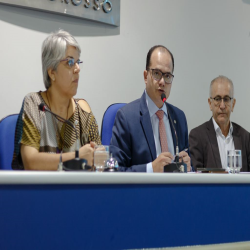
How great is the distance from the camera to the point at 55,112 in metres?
2.06

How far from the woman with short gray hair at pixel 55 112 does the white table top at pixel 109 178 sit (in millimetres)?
643

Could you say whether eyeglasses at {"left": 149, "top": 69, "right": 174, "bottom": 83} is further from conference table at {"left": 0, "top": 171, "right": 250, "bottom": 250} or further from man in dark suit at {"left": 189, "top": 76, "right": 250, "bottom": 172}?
conference table at {"left": 0, "top": 171, "right": 250, "bottom": 250}

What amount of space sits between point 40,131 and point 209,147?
1506 millimetres

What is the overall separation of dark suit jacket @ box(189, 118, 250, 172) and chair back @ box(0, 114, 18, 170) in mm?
1380

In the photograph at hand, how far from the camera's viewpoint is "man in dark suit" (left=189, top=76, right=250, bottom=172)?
303 centimetres

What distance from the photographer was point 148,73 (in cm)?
255

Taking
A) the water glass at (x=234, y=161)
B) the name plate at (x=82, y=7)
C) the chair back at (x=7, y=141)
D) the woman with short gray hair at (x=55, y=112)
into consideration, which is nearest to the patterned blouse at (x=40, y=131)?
the woman with short gray hair at (x=55, y=112)

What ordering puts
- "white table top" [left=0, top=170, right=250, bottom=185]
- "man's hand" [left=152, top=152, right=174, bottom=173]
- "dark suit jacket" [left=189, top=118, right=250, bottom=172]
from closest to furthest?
"white table top" [left=0, top=170, right=250, bottom=185] → "man's hand" [left=152, top=152, right=174, bottom=173] → "dark suit jacket" [left=189, top=118, right=250, bottom=172]

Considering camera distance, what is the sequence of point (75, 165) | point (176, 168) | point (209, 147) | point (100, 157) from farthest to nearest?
point (209, 147) < point (176, 168) < point (100, 157) < point (75, 165)

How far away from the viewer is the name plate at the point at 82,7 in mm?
2816

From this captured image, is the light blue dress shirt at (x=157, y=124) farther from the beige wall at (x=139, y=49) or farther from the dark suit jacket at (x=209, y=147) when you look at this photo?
the beige wall at (x=139, y=49)

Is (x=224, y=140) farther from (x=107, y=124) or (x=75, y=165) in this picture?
(x=75, y=165)

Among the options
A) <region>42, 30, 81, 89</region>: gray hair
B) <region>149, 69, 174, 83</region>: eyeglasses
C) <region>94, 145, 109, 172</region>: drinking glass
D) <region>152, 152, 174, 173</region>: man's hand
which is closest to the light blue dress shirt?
<region>149, 69, 174, 83</region>: eyeglasses

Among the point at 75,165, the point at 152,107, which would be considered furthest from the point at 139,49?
the point at 75,165
